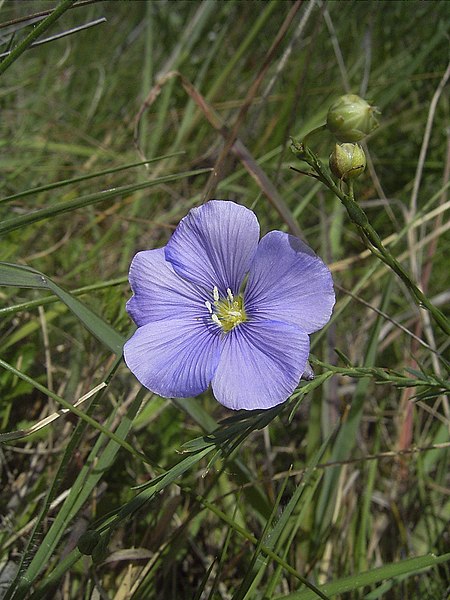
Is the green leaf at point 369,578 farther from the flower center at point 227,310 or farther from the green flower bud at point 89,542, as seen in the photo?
the flower center at point 227,310

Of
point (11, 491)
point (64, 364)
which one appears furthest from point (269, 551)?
point (64, 364)

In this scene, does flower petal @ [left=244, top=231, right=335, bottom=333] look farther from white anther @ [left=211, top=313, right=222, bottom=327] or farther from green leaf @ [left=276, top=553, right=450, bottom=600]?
green leaf @ [left=276, top=553, right=450, bottom=600]

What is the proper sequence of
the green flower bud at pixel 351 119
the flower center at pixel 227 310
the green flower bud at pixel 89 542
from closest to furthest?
1. the green flower bud at pixel 89 542
2. the green flower bud at pixel 351 119
3. the flower center at pixel 227 310

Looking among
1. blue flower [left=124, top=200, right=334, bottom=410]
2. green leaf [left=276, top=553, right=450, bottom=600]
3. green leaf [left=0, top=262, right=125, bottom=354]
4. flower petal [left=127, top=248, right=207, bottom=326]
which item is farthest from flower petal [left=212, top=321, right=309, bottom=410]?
green leaf [left=276, top=553, right=450, bottom=600]

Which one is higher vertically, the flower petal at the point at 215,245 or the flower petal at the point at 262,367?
the flower petal at the point at 215,245

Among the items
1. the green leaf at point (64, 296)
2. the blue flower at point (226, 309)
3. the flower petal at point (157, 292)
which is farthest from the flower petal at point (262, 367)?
the green leaf at point (64, 296)

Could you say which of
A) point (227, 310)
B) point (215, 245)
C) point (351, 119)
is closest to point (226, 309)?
point (227, 310)
